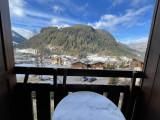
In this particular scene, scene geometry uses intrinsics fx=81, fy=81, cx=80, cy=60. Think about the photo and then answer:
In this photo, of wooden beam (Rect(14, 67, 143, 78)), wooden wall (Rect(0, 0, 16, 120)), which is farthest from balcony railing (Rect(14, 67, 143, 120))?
wooden wall (Rect(0, 0, 16, 120))

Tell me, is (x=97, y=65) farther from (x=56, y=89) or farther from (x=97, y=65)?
(x=56, y=89)

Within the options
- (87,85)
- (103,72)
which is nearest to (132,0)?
(103,72)

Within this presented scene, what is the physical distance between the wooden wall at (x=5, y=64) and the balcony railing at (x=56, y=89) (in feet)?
0.34

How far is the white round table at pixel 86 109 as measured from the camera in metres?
0.73

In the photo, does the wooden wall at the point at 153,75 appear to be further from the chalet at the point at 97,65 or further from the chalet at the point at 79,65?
the chalet at the point at 79,65

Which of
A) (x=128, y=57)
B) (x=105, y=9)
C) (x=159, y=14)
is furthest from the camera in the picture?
(x=128, y=57)

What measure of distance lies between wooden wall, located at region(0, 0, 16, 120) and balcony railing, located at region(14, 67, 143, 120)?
0.34 ft

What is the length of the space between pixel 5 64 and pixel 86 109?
3.42 ft

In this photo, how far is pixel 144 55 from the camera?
113 cm

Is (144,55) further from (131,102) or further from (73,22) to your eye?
(73,22)

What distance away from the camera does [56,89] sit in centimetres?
Result: 113

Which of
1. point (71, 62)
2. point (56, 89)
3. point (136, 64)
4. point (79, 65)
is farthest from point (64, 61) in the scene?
point (136, 64)

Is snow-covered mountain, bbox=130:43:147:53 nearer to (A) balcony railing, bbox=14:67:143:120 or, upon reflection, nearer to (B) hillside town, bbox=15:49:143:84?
(B) hillside town, bbox=15:49:143:84

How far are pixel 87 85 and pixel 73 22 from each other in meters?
0.90
